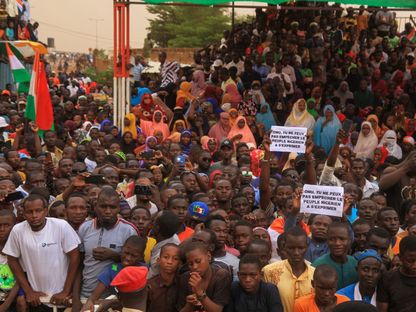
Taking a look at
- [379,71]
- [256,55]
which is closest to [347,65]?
[379,71]

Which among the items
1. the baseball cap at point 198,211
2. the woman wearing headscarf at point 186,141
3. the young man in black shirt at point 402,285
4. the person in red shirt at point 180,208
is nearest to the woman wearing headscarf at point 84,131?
the woman wearing headscarf at point 186,141

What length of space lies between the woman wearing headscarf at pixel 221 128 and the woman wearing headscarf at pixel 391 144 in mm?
2454

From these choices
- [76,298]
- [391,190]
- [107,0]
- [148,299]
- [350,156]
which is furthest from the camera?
[107,0]

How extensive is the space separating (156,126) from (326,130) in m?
2.87

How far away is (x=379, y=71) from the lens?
52.4ft

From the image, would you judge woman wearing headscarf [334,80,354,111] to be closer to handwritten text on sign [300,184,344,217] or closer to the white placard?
the white placard

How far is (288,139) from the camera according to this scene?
8.14m

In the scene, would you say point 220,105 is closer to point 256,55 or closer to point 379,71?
point 256,55

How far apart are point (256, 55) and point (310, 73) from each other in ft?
3.82

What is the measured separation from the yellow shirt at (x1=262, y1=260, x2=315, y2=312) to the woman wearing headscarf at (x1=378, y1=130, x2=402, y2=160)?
698cm

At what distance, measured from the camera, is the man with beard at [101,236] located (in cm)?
586

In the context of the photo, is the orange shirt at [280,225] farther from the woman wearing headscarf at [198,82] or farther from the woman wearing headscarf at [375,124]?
the woman wearing headscarf at [198,82]

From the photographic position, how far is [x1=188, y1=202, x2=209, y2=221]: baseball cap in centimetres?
684

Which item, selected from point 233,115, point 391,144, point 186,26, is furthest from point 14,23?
point 186,26
